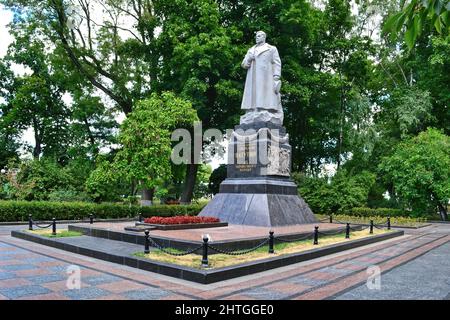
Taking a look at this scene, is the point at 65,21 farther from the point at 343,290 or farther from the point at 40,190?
the point at 343,290

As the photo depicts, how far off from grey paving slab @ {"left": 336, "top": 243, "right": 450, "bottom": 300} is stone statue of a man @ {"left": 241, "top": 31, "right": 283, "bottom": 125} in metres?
8.69

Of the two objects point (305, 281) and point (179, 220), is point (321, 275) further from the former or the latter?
point (179, 220)

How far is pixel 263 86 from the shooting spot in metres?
17.4

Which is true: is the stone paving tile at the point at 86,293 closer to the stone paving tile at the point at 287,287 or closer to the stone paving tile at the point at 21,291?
the stone paving tile at the point at 21,291

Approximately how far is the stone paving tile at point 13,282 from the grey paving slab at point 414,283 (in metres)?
5.36

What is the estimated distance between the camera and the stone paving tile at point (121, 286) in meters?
6.86

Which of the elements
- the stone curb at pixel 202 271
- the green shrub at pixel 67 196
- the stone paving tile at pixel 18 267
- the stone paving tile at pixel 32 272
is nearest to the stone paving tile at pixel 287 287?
the stone curb at pixel 202 271

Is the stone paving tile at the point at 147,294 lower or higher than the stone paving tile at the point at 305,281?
higher

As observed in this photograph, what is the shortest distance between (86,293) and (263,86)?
12.7 metres

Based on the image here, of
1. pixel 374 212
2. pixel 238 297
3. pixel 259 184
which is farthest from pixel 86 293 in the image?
pixel 374 212

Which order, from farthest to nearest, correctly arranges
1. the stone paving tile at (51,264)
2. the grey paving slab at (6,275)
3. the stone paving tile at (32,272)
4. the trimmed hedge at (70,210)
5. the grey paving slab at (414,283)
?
the trimmed hedge at (70,210)
the stone paving tile at (51,264)
the stone paving tile at (32,272)
the grey paving slab at (6,275)
the grey paving slab at (414,283)

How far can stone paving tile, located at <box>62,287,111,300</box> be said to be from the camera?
6.31 meters

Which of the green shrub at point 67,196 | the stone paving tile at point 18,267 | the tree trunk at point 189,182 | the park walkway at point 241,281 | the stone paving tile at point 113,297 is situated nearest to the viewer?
the stone paving tile at point 113,297

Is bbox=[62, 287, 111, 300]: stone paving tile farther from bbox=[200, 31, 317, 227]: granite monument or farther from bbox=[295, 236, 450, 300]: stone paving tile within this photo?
bbox=[200, 31, 317, 227]: granite monument
